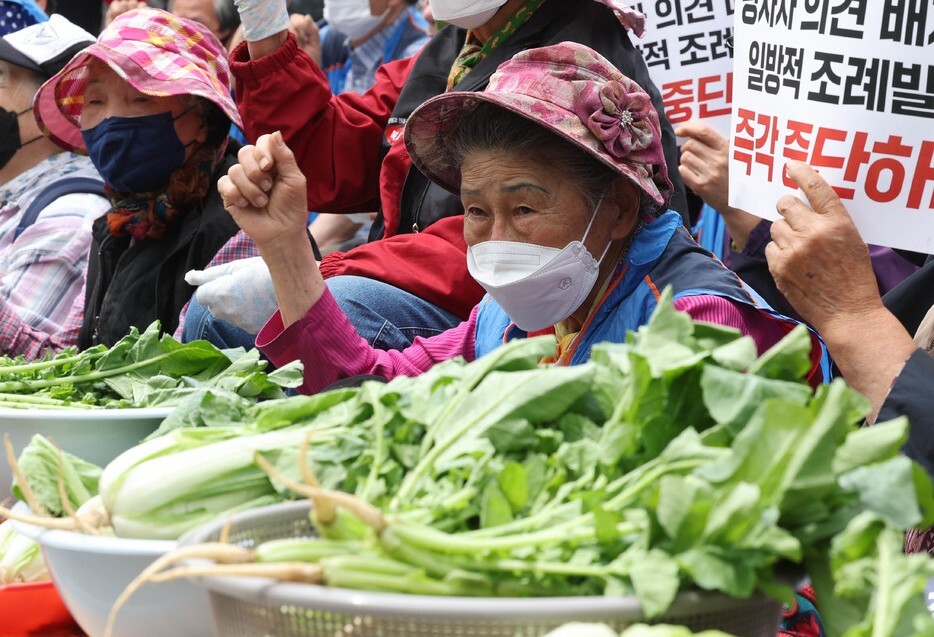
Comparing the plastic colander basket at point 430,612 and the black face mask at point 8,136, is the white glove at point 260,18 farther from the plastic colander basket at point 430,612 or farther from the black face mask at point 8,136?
the plastic colander basket at point 430,612

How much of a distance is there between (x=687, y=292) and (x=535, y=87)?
1.85ft

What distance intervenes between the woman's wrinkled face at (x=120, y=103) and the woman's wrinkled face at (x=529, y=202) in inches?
75.4

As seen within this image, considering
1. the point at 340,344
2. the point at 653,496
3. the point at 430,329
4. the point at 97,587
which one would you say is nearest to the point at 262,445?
the point at 97,587

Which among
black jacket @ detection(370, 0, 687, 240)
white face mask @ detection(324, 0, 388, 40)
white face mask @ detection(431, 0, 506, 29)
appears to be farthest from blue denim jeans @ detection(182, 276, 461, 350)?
white face mask @ detection(324, 0, 388, 40)

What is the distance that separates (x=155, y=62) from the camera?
4066 millimetres

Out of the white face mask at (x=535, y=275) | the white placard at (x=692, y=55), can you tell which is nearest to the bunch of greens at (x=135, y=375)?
the white face mask at (x=535, y=275)

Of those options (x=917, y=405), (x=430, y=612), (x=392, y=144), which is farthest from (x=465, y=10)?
(x=430, y=612)

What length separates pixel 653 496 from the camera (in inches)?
45.3

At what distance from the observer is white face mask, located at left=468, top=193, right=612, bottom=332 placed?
8.28 ft

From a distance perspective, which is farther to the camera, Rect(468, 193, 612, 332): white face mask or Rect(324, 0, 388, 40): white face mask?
Rect(324, 0, 388, 40): white face mask

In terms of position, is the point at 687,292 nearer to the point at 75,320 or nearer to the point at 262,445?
the point at 262,445

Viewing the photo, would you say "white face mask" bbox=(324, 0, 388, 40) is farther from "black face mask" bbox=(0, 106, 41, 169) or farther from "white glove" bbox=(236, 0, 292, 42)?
"white glove" bbox=(236, 0, 292, 42)

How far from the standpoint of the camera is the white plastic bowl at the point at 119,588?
4.98 feet

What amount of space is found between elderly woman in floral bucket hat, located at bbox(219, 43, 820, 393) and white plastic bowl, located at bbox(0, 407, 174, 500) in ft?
1.94
